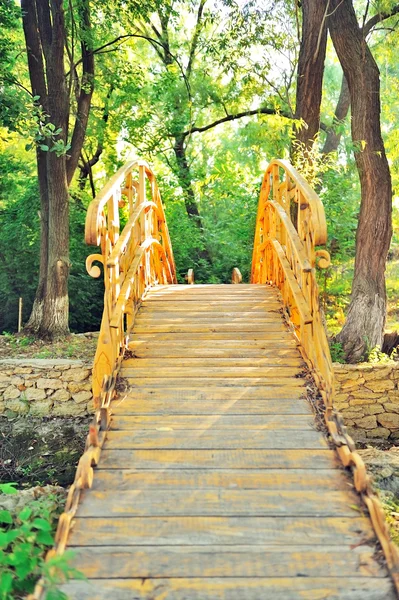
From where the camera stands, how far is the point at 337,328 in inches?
326

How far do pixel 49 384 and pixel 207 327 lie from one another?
2983 mm

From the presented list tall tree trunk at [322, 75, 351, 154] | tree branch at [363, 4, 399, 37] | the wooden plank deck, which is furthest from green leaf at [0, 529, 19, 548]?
tall tree trunk at [322, 75, 351, 154]

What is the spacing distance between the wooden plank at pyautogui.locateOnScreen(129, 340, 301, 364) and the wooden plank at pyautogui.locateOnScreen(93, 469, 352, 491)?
1.34 metres

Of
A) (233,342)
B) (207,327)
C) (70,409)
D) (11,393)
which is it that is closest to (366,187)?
(207,327)

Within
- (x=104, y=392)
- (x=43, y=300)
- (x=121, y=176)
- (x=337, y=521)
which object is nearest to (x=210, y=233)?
→ (x=43, y=300)

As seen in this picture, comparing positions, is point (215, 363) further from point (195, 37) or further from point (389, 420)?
point (195, 37)

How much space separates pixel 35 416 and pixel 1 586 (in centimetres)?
489

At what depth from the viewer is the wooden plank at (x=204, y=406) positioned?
3.18 m

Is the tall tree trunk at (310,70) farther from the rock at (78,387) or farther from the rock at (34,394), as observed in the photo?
the rock at (34,394)

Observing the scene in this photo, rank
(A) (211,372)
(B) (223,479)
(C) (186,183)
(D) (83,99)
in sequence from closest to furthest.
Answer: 1. (B) (223,479)
2. (A) (211,372)
3. (D) (83,99)
4. (C) (186,183)

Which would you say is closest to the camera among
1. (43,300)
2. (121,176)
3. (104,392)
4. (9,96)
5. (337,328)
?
(104,392)

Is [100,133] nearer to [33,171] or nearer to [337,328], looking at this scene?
[33,171]

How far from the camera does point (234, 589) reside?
193 cm

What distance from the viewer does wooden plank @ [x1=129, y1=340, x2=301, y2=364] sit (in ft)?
12.8
